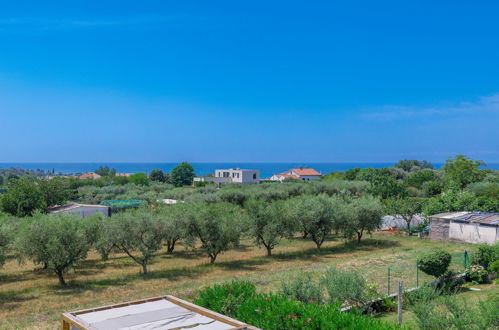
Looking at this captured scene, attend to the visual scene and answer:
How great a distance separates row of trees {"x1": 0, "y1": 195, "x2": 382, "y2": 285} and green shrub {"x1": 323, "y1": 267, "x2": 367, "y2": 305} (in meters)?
16.4

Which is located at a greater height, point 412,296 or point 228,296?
point 228,296

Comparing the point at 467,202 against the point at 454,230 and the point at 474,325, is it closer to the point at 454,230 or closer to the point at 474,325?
the point at 454,230

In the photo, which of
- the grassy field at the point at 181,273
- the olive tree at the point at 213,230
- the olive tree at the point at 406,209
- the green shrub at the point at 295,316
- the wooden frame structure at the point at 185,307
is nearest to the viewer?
the wooden frame structure at the point at 185,307

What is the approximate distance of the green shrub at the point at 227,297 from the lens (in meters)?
11.8

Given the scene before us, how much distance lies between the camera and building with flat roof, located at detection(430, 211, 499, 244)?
33.4m

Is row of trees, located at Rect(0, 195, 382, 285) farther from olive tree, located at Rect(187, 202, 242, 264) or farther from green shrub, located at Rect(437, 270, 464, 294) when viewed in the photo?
green shrub, located at Rect(437, 270, 464, 294)

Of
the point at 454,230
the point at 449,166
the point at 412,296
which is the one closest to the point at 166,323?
the point at 412,296

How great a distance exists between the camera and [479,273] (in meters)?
20.8

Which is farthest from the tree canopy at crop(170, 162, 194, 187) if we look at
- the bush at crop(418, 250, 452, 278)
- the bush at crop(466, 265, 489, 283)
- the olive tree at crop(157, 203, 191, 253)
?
the bush at crop(418, 250, 452, 278)

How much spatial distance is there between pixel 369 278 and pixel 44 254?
18.4 m

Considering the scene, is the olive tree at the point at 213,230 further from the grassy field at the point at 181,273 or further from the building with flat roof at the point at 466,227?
the building with flat roof at the point at 466,227

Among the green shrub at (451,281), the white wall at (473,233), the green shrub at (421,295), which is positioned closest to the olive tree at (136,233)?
the green shrub at (421,295)

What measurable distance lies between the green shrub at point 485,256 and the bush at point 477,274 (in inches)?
42.1

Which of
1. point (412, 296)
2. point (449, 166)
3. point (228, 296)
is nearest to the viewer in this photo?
point (228, 296)
